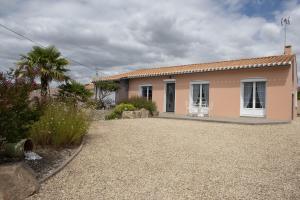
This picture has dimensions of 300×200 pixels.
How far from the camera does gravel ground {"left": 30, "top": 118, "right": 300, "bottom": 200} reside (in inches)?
169

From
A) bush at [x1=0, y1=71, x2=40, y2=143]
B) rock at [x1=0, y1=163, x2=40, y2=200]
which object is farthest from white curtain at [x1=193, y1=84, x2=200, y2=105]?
rock at [x1=0, y1=163, x2=40, y2=200]

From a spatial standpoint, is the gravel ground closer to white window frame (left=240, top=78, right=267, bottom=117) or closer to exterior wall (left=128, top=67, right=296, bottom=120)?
exterior wall (left=128, top=67, right=296, bottom=120)

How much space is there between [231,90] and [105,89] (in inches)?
394

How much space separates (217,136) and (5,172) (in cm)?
684

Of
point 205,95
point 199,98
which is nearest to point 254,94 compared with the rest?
point 205,95

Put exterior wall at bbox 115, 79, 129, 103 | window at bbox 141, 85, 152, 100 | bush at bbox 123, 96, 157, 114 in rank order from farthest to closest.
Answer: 1. exterior wall at bbox 115, 79, 129, 103
2. window at bbox 141, 85, 152, 100
3. bush at bbox 123, 96, 157, 114

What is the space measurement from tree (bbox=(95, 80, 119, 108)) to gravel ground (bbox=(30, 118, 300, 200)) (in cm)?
1295

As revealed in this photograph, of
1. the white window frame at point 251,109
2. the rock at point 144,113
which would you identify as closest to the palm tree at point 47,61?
the rock at point 144,113

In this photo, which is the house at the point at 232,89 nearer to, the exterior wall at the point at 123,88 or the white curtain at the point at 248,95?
the white curtain at the point at 248,95

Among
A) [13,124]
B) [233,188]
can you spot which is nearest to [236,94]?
[233,188]

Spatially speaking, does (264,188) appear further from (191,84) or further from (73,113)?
(191,84)

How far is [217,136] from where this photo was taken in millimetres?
9336

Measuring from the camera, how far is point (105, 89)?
22094 mm

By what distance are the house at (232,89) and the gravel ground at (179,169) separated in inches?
238
